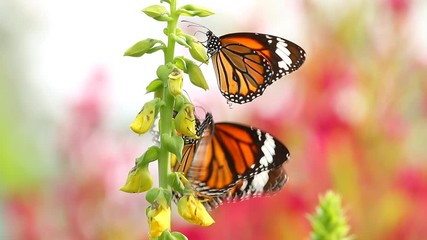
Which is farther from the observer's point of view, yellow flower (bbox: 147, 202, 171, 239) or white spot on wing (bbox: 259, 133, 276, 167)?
white spot on wing (bbox: 259, 133, 276, 167)

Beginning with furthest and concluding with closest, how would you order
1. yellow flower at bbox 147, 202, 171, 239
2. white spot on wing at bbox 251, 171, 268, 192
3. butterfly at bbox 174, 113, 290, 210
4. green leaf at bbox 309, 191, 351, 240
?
white spot on wing at bbox 251, 171, 268, 192 < green leaf at bbox 309, 191, 351, 240 < butterfly at bbox 174, 113, 290, 210 < yellow flower at bbox 147, 202, 171, 239

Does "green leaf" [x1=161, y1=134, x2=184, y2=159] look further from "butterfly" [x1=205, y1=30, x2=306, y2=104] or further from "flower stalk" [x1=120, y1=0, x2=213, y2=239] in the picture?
"butterfly" [x1=205, y1=30, x2=306, y2=104]

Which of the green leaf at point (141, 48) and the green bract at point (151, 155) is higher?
the green leaf at point (141, 48)

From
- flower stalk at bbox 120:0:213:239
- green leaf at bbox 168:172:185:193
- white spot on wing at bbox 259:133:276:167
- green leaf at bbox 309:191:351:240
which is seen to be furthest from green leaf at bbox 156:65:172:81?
green leaf at bbox 309:191:351:240

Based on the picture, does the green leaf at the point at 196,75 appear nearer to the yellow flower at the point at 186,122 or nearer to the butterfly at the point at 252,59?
the yellow flower at the point at 186,122

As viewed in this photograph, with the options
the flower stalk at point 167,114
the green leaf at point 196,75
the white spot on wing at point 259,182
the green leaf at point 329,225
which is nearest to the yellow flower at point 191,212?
the flower stalk at point 167,114

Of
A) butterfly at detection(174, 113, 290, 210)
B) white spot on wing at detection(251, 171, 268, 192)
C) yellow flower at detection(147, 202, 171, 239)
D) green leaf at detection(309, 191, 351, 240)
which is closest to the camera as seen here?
yellow flower at detection(147, 202, 171, 239)

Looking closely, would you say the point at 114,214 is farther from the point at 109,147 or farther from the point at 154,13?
the point at 154,13
